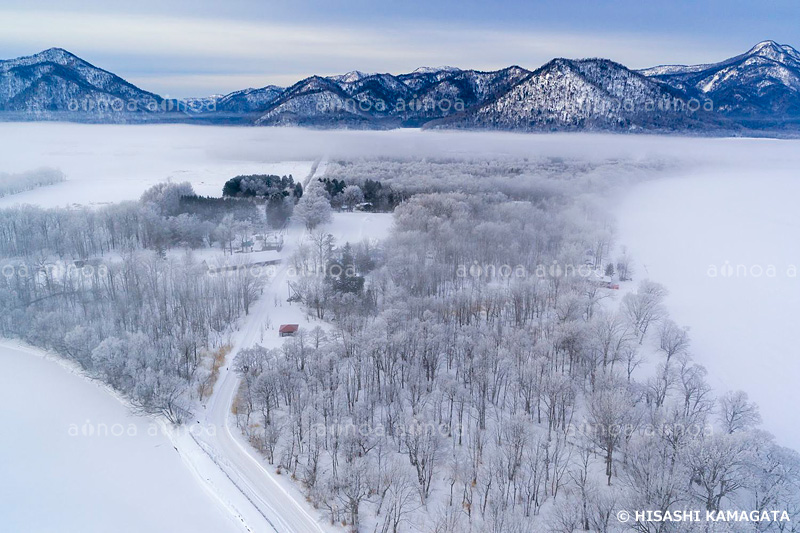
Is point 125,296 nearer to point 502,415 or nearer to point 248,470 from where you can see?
point 248,470

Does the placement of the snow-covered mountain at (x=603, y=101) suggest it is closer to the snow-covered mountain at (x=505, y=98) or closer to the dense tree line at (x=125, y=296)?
the snow-covered mountain at (x=505, y=98)

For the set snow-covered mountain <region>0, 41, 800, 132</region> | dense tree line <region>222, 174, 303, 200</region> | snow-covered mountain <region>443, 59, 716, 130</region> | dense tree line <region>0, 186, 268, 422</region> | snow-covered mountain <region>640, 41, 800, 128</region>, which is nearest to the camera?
dense tree line <region>0, 186, 268, 422</region>

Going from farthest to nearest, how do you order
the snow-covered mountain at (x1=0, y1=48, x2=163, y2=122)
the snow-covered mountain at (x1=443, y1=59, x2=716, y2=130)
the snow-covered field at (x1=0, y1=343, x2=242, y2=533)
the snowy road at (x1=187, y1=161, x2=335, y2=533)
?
the snow-covered mountain at (x1=443, y1=59, x2=716, y2=130) < the snow-covered mountain at (x1=0, y1=48, x2=163, y2=122) < the snow-covered field at (x1=0, y1=343, x2=242, y2=533) < the snowy road at (x1=187, y1=161, x2=335, y2=533)

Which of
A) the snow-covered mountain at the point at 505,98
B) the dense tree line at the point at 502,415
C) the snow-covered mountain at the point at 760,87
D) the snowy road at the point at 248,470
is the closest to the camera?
the dense tree line at the point at 502,415

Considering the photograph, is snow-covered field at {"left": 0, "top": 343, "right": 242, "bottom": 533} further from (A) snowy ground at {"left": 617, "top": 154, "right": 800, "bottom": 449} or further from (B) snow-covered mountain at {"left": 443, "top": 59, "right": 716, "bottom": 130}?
(B) snow-covered mountain at {"left": 443, "top": 59, "right": 716, "bottom": 130}

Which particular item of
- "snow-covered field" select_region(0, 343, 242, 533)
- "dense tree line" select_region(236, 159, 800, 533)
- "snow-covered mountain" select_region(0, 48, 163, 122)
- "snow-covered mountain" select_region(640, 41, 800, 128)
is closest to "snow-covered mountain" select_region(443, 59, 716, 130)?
"snow-covered mountain" select_region(640, 41, 800, 128)

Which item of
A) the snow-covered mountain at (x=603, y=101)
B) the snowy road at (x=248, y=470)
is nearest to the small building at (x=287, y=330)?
the snowy road at (x=248, y=470)

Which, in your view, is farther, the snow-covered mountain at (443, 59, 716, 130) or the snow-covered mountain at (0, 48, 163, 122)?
the snow-covered mountain at (443, 59, 716, 130)
